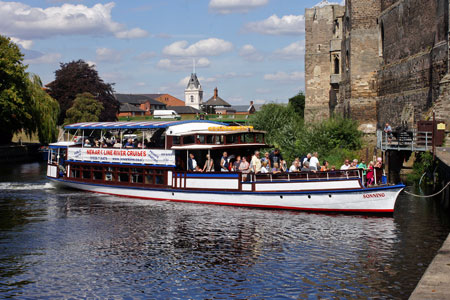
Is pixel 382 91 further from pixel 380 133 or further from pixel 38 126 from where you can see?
pixel 38 126

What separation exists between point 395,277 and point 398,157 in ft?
81.1

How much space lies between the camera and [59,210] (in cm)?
2764

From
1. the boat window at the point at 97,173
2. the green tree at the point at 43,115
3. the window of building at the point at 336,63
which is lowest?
the boat window at the point at 97,173

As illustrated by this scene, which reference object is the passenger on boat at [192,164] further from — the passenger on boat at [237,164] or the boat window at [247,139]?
the boat window at [247,139]

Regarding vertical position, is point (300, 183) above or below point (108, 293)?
above

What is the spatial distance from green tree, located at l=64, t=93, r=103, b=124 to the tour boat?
133 feet

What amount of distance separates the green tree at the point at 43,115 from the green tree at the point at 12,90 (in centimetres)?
217


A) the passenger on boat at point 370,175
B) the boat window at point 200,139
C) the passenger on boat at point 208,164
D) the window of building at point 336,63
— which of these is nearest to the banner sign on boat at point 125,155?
the boat window at point 200,139

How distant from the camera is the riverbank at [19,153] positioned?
204 feet

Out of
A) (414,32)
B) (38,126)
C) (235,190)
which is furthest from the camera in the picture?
(38,126)

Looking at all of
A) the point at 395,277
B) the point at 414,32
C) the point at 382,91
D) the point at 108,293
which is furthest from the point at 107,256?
the point at 382,91

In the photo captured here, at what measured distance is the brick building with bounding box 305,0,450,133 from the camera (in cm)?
3569

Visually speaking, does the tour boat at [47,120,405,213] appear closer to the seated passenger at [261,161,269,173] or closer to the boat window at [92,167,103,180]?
the boat window at [92,167,103,180]

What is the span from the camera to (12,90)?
187 feet
